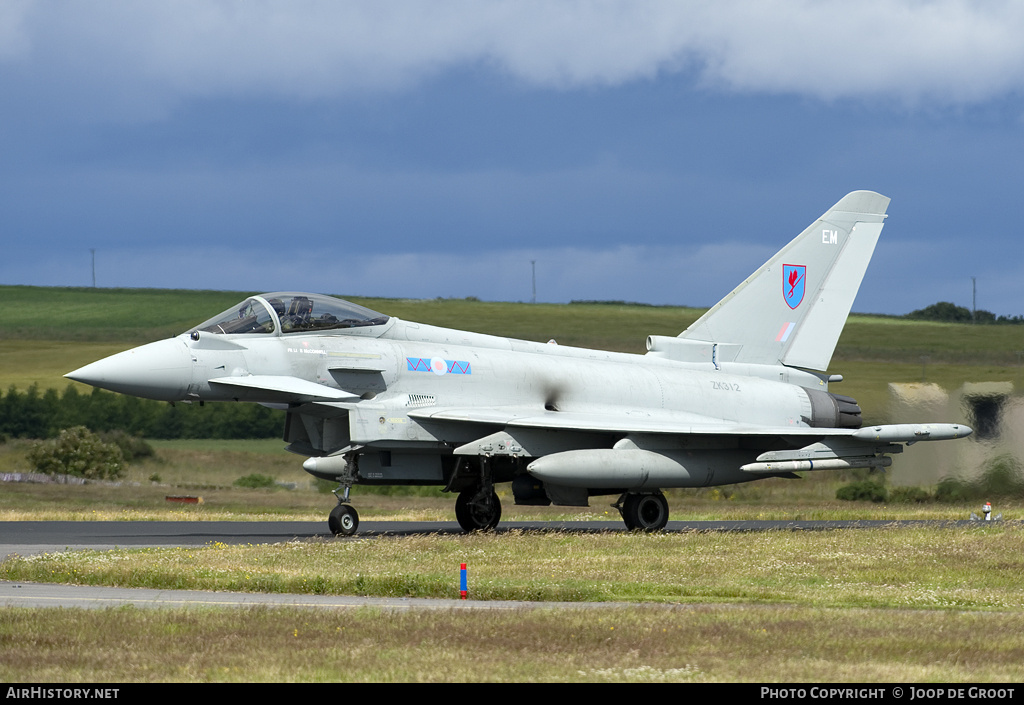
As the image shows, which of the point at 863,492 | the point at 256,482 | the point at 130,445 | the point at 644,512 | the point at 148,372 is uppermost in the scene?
the point at 148,372

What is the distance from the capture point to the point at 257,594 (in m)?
12.6

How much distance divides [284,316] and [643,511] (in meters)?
7.18

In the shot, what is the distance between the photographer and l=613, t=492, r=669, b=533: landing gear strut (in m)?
20.6

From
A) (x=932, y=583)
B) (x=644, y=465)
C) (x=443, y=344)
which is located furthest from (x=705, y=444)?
(x=932, y=583)

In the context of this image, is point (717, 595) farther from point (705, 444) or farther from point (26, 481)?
point (26, 481)

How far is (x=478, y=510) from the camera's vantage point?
2055 cm

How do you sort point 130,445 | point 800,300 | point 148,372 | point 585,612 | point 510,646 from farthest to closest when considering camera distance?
1. point 130,445
2. point 800,300
3. point 148,372
4. point 585,612
5. point 510,646

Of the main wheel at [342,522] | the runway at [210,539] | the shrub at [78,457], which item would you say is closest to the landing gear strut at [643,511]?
the runway at [210,539]

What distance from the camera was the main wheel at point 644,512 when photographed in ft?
67.7

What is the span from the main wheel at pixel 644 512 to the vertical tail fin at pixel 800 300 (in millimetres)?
4208

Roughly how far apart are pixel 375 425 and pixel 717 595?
7804 mm

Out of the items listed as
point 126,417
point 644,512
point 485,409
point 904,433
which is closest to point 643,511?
point 644,512

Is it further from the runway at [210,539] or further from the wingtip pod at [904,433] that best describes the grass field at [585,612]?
the wingtip pod at [904,433]

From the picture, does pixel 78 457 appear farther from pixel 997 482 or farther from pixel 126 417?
pixel 997 482
